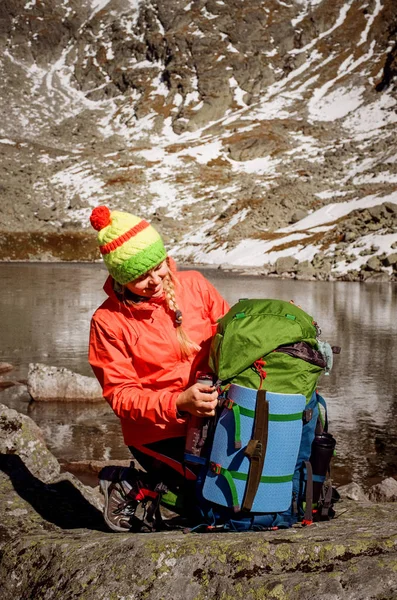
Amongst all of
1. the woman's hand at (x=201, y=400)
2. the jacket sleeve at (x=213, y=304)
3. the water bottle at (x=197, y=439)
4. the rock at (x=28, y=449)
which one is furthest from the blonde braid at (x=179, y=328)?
the rock at (x=28, y=449)

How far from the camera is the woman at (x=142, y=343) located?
14.6ft

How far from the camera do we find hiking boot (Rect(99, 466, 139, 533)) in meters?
4.63

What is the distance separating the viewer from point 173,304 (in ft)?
15.1

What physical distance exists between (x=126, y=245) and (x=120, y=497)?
1996 mm

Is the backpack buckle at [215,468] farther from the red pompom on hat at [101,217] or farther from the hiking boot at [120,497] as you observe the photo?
the red pompom on hat at [101,217]

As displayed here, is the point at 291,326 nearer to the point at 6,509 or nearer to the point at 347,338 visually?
the point at 6,509

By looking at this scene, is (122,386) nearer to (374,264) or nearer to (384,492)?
(384,492)

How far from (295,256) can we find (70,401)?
5755cm

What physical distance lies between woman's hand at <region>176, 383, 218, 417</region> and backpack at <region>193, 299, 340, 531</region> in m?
0.07

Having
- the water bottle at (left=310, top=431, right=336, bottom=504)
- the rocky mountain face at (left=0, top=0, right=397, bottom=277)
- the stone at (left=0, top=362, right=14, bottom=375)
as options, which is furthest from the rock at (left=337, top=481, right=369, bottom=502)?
the rocky mountain face at (left=0, top=0, right=397, bottom=277)

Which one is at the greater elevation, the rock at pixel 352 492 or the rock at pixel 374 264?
the rock at pixel 374 264

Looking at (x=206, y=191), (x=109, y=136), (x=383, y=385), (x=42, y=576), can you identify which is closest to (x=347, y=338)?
(x=383, y=385)

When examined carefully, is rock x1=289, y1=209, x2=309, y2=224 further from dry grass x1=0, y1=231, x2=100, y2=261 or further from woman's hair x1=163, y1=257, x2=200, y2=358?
woman's hair x1=163, y1=257, x2=200, y2=358

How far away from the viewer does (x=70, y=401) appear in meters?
14.5
